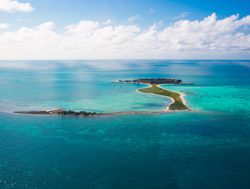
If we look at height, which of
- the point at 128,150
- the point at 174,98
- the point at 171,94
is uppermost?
the point at 171,94

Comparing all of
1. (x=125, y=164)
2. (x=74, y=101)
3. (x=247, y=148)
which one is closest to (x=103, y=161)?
(x=125, y=164)

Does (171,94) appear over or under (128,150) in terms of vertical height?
over

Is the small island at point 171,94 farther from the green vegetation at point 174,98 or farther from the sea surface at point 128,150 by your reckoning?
the sea surface at point 128,150

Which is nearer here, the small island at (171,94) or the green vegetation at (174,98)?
the green vegetation at (174,98)

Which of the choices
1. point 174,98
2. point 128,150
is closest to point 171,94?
point 174,98

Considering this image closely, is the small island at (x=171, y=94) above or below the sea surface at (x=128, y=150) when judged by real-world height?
above

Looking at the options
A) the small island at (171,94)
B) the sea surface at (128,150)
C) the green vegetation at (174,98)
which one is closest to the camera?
the sea surface at (128,150)

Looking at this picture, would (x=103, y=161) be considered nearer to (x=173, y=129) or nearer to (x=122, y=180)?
(x=122, y=180)

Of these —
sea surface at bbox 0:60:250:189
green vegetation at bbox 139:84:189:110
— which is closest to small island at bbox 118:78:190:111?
green vegetation at bbox 139:84:189:110

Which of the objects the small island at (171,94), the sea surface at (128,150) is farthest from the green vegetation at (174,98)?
the sea surface at (128,150)

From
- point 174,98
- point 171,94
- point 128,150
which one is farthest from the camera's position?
point 171,94

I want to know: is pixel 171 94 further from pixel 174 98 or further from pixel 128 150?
pixel 128 150
